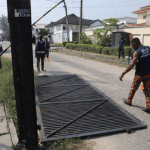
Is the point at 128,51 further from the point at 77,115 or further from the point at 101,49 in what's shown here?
the point at 77,115

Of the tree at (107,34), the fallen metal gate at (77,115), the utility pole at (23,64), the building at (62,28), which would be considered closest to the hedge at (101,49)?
the tree at (107,34)

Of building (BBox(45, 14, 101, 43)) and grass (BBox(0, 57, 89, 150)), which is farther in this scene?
building (BBox(45, 14, 101, 43))

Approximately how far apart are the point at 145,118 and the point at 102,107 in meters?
1.18

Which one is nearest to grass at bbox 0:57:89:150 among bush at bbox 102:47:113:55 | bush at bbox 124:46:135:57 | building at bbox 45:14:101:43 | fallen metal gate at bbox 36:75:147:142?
fallen metal gate at bbox 36:75:147:142

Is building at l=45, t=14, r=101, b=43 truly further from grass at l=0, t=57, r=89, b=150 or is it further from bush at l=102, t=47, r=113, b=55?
grass at l=0, t=57, r=89, b=150

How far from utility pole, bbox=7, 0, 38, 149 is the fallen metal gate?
58 centimetres

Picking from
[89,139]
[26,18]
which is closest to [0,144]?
[89,139]

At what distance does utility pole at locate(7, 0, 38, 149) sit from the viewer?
241 centimetres

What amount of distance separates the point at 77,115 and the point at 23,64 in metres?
2.34

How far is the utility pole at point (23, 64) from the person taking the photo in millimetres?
2406

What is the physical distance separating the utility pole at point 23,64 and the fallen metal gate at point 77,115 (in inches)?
22.8

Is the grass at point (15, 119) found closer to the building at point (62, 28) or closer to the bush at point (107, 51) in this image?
the bush at point (107, 51)

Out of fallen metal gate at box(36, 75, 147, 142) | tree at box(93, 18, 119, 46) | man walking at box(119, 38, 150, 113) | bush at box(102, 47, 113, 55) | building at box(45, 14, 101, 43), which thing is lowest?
fallen metal gate at box(36, 75, 147, 142)

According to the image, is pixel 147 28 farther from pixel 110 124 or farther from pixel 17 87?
pixel 17 87
